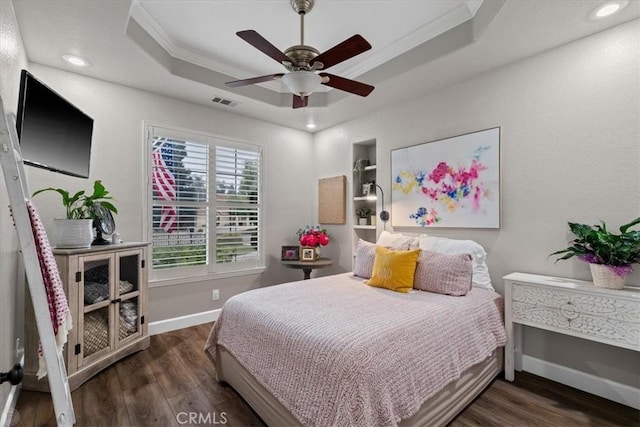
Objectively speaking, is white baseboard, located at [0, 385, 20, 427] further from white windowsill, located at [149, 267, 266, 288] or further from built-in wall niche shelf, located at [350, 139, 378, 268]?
built-in wall niche shelf, located at [350, 139, 378, 268]

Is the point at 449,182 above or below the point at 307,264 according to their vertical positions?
above

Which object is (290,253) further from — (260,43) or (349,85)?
(260,43)

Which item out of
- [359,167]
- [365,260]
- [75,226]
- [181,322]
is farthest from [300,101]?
[181,322]

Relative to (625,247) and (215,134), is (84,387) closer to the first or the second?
(215,134)

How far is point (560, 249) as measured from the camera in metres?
2.39

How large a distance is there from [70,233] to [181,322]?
157cm

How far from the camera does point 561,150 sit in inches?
94.0

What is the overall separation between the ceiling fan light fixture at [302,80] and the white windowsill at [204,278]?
8.21ft

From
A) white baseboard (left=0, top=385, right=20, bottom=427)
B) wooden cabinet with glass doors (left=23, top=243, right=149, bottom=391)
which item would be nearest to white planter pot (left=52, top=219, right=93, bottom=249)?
wooden cabinet with glass doors (left=23, top=243, right=149, bottom=391)

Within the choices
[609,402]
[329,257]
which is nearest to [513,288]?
[609,402]

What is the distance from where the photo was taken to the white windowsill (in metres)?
3.28

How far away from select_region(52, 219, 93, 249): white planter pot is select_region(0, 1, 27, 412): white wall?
0.82 feet

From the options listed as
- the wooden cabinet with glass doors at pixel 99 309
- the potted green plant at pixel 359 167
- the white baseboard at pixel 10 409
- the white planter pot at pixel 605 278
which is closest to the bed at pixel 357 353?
the white planter pot at pixel 605 278

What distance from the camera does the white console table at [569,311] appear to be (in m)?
1.88
